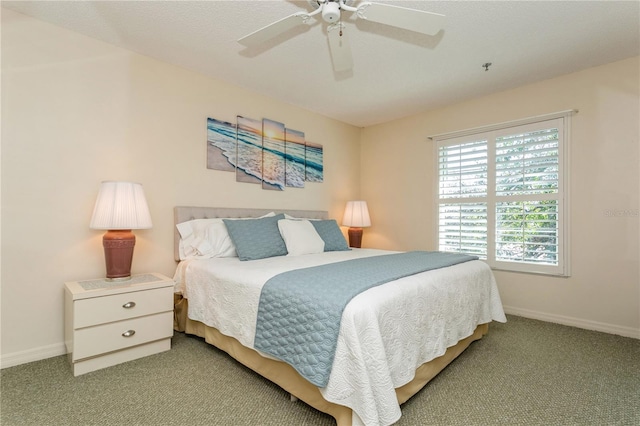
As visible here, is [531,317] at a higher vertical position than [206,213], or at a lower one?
lower

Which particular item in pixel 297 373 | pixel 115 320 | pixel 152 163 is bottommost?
pixel 297 373

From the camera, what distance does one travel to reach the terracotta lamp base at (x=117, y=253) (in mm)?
2260

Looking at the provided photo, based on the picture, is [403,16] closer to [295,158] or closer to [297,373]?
[297,373]

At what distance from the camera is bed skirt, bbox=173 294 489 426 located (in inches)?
60.5

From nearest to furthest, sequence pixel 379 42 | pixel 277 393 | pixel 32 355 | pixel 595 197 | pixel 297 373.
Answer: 1. pixel 297 373
2. pixel 277 393
3. pixel 32 355
4. pixel 379 42
5. pixel 595 197

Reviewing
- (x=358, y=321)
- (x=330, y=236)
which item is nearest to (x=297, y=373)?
(x=358, y=321)

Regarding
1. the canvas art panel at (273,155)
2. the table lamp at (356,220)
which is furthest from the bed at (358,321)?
the table lamp at (356,220)

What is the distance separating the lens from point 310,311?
1.51 m

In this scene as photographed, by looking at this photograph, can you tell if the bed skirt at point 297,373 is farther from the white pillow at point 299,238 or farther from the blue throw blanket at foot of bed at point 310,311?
the white pillow at point 299,238

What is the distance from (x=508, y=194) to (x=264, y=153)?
264 centimetres

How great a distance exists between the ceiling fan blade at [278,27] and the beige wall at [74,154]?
1.25 metres

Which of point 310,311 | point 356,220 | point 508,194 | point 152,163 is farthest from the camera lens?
point 356,220

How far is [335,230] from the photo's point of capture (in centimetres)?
345

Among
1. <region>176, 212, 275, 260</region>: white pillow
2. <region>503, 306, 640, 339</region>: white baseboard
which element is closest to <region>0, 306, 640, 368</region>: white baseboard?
<region>503, 306, 640, 339</region>: white baseboard
